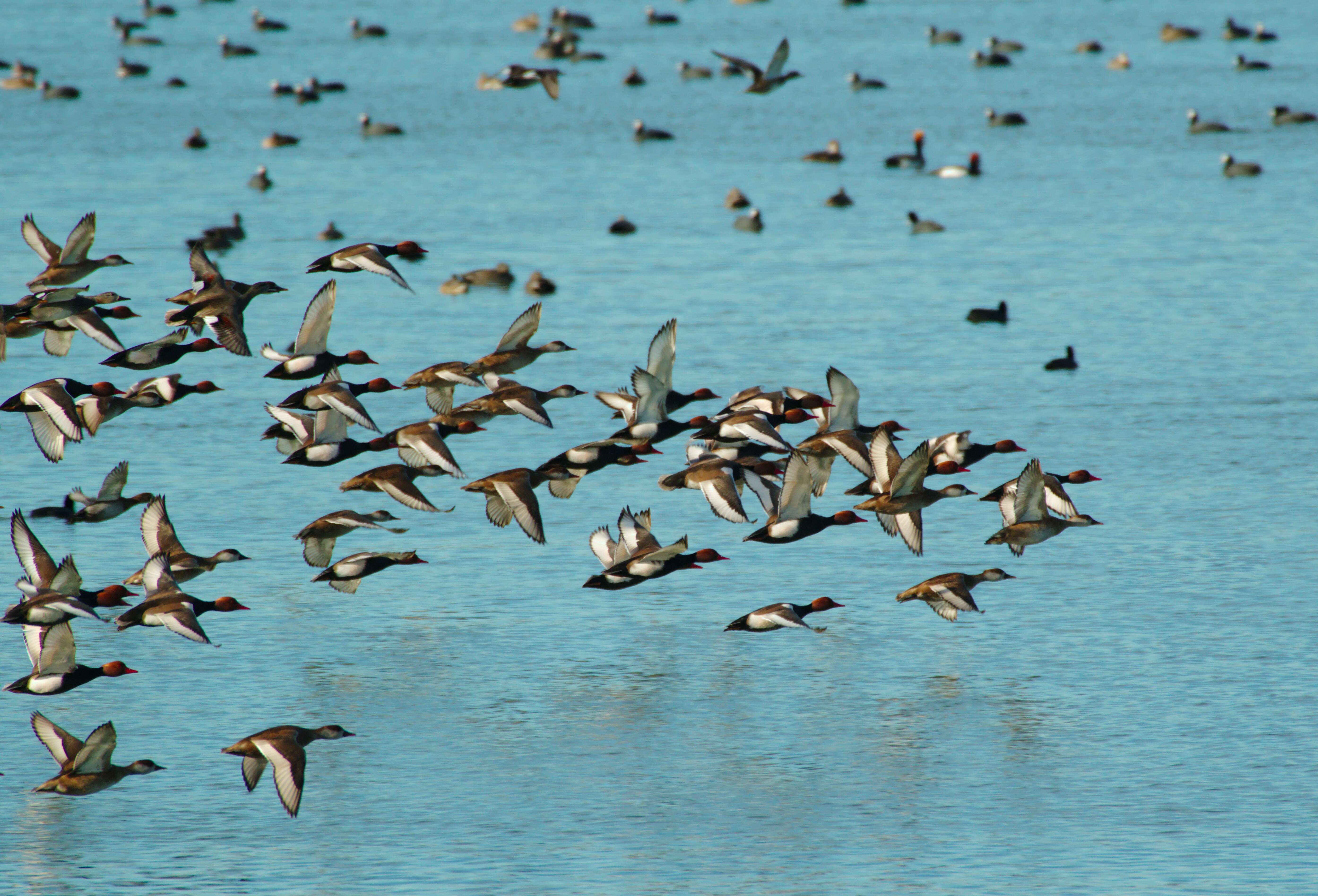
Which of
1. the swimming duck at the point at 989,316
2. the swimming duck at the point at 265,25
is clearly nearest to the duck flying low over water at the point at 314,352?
the swimming duck at the point at 989,316

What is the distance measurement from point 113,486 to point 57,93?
2191 inches

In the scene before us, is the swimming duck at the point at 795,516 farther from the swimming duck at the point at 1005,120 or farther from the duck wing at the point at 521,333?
the swimming duck at the point at 1005,120

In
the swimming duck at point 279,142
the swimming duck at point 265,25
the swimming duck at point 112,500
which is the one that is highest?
the swimming duck at point 265,25

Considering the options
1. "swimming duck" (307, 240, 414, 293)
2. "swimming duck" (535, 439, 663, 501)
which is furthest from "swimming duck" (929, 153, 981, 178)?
"swimming duck" (307, 240, 414, 293)

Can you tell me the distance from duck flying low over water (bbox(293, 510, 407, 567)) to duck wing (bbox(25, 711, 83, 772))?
16.1 feet

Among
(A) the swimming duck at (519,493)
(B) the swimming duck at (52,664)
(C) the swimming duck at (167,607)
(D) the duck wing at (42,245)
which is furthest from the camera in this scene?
(D) the duck wing at (42,245)

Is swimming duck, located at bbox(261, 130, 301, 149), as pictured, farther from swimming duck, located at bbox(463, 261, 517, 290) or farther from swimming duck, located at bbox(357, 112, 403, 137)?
swimming duck, located at bbox(463, 261, 517, 290)

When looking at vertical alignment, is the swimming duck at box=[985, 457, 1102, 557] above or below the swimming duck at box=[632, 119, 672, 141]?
below

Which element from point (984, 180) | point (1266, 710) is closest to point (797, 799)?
point (1266, 710)

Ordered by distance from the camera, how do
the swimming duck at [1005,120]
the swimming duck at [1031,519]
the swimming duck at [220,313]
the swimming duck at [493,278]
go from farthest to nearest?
the swimming duck at [1005,120]
the swimming duck at [493,278]
the swimming duck at [1031,519]
the swimming duck at [220,313]

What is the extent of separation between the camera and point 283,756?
19562mm

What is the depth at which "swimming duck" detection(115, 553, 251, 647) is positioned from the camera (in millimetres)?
21125

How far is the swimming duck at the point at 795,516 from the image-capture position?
24.3 m

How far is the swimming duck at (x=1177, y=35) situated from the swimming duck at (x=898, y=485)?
79.2m
